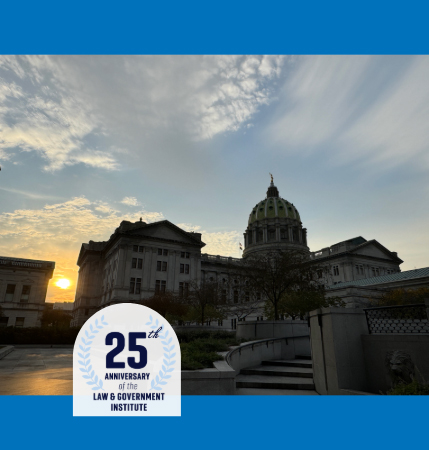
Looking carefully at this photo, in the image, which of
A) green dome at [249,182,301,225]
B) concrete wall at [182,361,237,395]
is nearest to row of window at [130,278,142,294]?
concrete wall at [182,361,237,395]

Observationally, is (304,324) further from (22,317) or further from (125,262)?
(22,317)

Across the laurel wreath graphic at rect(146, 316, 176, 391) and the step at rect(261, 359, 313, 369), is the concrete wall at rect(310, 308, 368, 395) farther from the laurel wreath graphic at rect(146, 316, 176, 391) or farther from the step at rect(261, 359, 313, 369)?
the laurel wreath graphic at rect(146, 316, 176, 391)

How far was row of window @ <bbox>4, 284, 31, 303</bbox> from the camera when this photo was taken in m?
55.8

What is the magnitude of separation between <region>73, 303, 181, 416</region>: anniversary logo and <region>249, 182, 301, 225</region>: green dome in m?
112

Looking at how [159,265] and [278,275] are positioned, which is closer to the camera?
[278,275]

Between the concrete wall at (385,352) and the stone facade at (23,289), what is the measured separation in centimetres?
5894

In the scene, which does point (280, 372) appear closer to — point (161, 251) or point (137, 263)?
point (137, 263)

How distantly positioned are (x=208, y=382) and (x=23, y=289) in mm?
59840

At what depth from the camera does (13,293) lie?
56219mm

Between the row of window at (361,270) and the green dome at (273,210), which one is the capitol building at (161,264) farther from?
the green dome at (273,210)

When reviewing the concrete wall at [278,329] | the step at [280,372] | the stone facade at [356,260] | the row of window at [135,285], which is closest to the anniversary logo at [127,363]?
the step at [280,372]

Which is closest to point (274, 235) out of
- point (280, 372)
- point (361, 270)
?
point (361, 270)

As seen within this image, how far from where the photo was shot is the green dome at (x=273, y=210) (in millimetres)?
117750

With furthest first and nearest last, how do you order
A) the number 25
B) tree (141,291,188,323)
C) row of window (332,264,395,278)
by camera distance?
row of window (332,264,395,278) → tree (141,291,188,323) → the number 25
